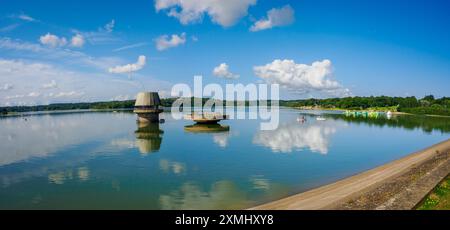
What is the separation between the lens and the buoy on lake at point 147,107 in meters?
72.0

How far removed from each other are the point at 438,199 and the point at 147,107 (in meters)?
66.0

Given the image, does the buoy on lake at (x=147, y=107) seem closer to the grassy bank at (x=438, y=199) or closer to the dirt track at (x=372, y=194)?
the dirt track at (x=372, y=194)

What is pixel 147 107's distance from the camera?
241 feet

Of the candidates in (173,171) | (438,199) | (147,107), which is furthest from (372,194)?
(147,107)

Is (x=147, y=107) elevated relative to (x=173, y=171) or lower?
elevated

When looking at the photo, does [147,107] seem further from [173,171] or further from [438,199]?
[438,199]

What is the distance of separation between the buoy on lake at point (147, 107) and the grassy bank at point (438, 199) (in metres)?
63.2

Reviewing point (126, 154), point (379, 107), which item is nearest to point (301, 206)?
point (126, 154)

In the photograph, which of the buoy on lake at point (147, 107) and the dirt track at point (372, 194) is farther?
the buoy on lake at point (147, 107)

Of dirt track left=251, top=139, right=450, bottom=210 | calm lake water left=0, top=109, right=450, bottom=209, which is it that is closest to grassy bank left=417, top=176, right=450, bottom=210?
dirt track left=251, top=139, right=450, bottom=210

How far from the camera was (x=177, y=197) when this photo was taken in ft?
58.7

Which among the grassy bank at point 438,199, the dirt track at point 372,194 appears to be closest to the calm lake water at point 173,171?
the dirt track at point 372,194
